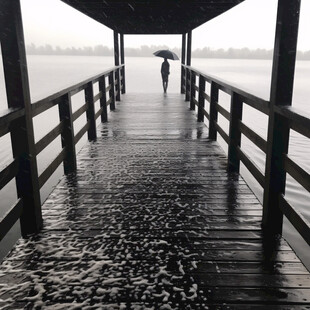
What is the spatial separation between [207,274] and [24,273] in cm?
124

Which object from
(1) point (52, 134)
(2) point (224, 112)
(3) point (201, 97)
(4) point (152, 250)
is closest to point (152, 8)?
(3) point (201, 97)

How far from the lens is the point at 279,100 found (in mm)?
2717

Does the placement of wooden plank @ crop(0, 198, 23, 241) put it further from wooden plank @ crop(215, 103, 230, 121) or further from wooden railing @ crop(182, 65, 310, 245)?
wooden plank @ crop(215, 103, 230, 121)

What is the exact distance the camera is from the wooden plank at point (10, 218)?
7.89ft

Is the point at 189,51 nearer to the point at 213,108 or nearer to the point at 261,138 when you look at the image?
the point at 213,108

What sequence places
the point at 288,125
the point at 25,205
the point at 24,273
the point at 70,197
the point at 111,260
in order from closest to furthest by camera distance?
the point at 24,273
the point at 111,260
the point at 288,125
the point at 25,205
the point at 70,197

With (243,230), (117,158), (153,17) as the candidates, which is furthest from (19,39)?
(153,17)

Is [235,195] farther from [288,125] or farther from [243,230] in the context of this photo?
[288,125]

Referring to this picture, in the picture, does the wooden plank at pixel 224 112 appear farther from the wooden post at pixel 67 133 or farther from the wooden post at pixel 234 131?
the wooden post at pixel 67 133

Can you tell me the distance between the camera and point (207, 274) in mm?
2314

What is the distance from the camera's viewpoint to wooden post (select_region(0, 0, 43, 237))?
8.18ft

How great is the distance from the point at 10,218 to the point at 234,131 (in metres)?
2.89

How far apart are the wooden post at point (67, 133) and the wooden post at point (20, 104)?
1.43 m

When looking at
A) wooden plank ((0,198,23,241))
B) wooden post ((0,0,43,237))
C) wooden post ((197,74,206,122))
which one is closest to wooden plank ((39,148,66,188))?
wooden post ((0,0,43,237))
